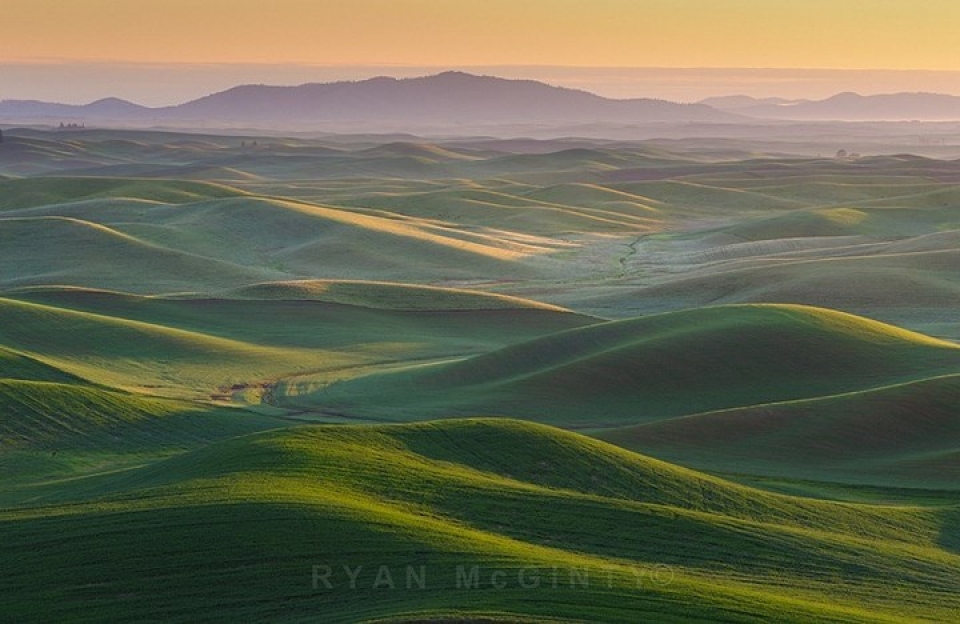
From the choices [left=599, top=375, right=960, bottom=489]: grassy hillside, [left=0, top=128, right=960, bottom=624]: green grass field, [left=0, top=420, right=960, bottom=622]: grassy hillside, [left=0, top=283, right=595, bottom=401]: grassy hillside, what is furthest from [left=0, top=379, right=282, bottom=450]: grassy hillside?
[left=599, top=375, right=960, bottom=489]: grassy hillside

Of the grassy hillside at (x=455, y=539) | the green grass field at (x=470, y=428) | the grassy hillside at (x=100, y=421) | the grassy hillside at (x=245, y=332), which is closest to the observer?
the grassy hillside at (x=455, y=539)

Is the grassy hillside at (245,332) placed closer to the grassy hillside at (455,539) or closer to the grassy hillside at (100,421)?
the grassy hillside at (100,421)

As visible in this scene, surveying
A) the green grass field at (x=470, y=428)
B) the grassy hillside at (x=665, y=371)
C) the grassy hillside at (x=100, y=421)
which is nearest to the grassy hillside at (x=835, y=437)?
the green grass field at (x=470, y=428)

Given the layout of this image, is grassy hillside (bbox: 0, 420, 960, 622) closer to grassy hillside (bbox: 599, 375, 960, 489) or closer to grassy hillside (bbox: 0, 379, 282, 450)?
grassy hillside (bbox: 599, 375, 960, 489)

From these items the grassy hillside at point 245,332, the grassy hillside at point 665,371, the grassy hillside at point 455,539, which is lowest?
the grassy hillside at point 245,332

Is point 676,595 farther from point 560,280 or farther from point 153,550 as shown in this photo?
point 560,280

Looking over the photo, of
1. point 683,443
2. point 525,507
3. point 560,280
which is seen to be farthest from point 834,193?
point 525,507

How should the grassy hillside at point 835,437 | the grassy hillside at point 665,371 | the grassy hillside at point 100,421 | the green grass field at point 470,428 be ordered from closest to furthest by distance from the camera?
the green grass field at point 470,428 < the grassy hillside at point 835,437 < the grassy hillside at point 100,421 < the grassy hillside at point 665,371
